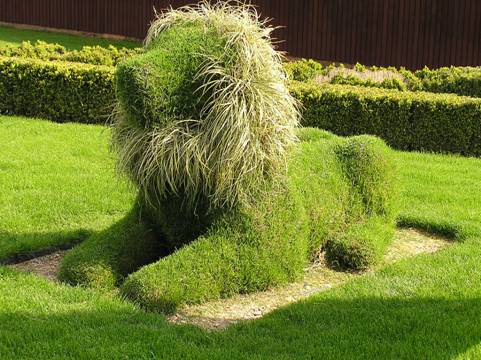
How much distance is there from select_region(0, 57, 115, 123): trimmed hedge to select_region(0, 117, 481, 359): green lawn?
4.88 meters

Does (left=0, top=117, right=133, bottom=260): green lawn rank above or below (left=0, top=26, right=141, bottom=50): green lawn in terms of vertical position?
below

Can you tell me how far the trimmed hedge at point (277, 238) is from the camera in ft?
18.9

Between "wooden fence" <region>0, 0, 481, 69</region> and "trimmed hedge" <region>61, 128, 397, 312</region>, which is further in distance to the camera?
"wooden fence" <region>0, 0, 481, 69</region>

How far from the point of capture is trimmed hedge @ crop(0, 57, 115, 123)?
12977mm

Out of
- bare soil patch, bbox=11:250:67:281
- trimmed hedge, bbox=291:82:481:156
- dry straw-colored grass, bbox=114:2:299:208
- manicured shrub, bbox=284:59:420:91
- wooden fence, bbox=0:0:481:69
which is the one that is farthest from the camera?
wooden fence, bbox=0:0:481:69

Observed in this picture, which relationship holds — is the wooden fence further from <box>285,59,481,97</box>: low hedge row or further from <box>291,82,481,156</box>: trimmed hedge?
<box>291,82,481,156</box>: trimmed hedge

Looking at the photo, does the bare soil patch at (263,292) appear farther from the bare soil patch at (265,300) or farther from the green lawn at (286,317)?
the green lawn at (286,317)

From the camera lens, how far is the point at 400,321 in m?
5.50

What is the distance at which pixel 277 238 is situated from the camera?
6168mm

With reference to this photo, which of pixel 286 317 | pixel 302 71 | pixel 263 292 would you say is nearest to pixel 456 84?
pixel 302 71

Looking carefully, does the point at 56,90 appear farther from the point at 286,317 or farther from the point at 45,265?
the point at 286,317

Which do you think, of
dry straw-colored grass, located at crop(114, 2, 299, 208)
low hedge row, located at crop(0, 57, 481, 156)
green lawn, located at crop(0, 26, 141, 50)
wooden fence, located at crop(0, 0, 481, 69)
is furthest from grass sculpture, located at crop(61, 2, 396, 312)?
green lawn, located at crop(0, 26, 141, 50)

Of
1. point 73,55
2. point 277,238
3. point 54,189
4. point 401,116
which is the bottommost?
point 54,189

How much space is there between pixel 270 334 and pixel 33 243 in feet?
8.44
